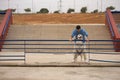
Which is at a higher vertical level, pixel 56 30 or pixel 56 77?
pixel 56 30

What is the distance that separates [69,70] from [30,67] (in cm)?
159

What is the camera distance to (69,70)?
1249 centimetres

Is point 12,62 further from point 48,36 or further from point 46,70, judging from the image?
point 48,36

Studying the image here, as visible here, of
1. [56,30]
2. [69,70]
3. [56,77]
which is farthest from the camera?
[56,30]

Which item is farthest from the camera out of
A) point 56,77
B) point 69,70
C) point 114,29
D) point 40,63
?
point 114,29

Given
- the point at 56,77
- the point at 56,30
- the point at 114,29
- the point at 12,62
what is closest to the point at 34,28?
the point at 56,30

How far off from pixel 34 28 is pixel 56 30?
60.9 inches

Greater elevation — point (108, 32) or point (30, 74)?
point (108, 32)

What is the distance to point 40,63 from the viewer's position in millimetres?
13875

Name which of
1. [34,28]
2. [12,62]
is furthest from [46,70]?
[34,28]

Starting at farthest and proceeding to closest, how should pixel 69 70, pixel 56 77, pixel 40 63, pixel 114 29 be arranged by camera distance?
1. pixel 114 29
2. pixel 40 63
3. pixel 69 70
4. pixel 56 77

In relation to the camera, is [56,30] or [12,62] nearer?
[12,62]

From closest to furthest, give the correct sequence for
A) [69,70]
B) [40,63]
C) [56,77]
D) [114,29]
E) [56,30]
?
[56,77] → [69,70] → [40,63] → [114,29] → [56,30]

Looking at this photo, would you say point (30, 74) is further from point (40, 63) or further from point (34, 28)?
point (34, 28)
